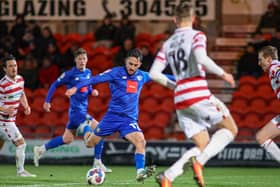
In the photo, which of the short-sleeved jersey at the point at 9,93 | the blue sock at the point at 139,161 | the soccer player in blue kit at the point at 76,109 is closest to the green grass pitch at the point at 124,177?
the blue sock at the point at 139,161

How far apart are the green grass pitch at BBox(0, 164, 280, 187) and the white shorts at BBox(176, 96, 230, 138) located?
84.6 inches

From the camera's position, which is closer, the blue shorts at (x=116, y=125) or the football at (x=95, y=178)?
the football at (x=95, y=178)

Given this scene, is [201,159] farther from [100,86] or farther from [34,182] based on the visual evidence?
[100,86]

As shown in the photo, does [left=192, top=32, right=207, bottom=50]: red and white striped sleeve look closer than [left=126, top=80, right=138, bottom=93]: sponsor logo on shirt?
Yes

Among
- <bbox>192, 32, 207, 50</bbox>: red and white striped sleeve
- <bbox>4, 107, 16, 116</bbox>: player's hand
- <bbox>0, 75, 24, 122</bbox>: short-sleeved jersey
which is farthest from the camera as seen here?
<bbox>0, 75, 24, 122</bbox>: short-sleeved jersey

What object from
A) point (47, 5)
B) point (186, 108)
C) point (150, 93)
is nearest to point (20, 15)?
point (47, 5)

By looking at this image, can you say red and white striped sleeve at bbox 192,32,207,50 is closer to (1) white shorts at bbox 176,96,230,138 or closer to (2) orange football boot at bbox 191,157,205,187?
(1) white shorts at bbox 176,96,230,138

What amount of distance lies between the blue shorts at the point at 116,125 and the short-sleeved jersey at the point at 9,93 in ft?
5.86

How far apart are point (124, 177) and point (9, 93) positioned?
2159 mm

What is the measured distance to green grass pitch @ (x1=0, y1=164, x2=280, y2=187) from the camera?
11456mm

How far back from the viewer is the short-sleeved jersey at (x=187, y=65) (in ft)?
29.5

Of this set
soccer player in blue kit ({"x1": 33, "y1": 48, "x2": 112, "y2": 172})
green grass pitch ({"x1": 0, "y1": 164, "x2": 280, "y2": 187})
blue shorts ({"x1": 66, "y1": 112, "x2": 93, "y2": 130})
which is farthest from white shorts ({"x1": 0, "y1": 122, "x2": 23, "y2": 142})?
blue shorts ({"x1": 66, "y1": 112, "x2": 93, "y2": 130})

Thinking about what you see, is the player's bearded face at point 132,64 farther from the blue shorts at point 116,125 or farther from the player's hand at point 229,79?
the player's hand at point 229,79

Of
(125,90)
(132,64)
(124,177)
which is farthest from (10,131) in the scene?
(132,64)
